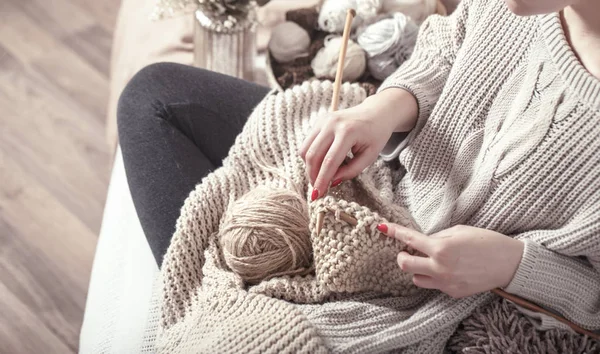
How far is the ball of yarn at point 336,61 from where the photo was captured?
148cm

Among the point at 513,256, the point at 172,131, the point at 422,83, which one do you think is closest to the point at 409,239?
the point at 513,256

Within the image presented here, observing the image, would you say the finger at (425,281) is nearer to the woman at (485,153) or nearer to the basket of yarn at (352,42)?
the woman at (485,153)

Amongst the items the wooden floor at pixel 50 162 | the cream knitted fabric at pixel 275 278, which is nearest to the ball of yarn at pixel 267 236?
the cream knitted fabric at pixel 275 278

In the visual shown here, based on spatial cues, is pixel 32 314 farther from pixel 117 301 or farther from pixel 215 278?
pixel 215 278

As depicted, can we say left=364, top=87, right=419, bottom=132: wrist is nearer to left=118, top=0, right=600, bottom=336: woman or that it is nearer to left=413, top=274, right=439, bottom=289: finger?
left=118, top=0, right=600, bottom=336: woman

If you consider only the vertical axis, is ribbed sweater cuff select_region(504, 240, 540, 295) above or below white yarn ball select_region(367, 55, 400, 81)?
above

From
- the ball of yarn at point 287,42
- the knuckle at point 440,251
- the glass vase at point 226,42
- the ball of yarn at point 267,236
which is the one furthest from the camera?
the ball of yarn at point 287,42

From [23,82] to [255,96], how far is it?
105 centimetres

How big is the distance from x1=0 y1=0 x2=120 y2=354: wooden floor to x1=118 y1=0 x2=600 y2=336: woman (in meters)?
0.59

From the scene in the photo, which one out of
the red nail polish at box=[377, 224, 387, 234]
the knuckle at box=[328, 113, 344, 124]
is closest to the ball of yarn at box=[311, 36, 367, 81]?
the knuckle at box=[328, 113, 344, 124]

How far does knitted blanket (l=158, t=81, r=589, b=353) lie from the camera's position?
0.79 m

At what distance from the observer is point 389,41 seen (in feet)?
4.89

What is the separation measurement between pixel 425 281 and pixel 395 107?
0.88 feet

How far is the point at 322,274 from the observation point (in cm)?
82
